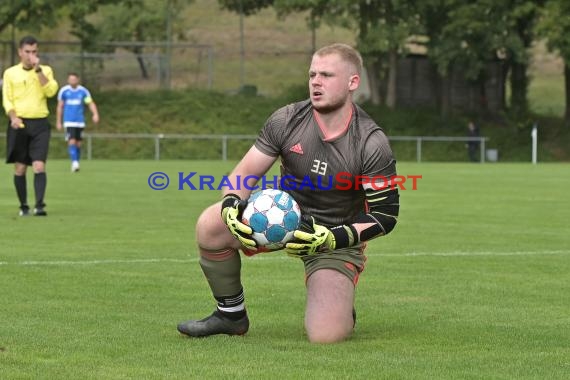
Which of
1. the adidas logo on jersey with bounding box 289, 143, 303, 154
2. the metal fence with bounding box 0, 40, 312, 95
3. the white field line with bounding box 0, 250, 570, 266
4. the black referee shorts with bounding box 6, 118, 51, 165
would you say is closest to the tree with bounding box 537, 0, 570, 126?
the metal fence with bounding box 0, 40, 312, 95

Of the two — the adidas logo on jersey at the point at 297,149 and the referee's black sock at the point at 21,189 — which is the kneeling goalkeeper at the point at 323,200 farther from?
the referee's black sock at the point at 21,189

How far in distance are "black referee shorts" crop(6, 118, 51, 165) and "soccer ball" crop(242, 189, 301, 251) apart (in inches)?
403

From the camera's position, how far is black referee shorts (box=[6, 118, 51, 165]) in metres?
17.2

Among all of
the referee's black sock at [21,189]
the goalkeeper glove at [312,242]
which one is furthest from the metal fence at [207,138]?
the goalkeeper glove at [312,242]

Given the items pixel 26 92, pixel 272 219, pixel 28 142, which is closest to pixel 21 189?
pixel 28 142

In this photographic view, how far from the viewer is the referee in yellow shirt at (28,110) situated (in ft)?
56.5

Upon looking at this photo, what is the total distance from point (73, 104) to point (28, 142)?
15274 millimetres

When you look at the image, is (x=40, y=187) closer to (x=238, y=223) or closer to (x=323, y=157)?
(x=323, y=157)

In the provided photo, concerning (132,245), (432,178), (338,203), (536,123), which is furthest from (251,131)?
(338,203)

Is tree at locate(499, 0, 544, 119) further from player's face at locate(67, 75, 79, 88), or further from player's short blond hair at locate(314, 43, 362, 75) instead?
player's short blond hair at locate(314, 43, 362, 75)

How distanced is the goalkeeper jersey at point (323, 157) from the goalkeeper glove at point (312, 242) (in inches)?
15.8

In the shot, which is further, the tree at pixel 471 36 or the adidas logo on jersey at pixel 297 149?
the tree at pixel 471 36

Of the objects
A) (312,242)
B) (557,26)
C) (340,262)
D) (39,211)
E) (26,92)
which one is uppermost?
(557,26)

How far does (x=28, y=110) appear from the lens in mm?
17344
